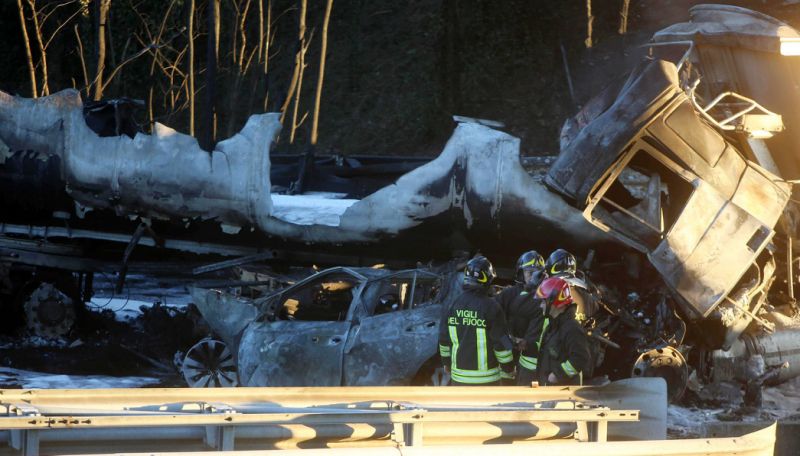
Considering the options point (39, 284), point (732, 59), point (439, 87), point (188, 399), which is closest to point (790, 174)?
point (732, 59)

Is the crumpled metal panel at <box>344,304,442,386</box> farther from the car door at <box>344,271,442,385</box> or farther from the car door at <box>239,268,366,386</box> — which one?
the car door at <box>239,268,366,386</box>

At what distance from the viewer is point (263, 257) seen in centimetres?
1471

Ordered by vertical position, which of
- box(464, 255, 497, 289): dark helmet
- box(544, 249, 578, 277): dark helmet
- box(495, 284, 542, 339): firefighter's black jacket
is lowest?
box(495, 284, 542, 339): firefighter's black jacket

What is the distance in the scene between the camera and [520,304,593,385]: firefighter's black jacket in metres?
8.48

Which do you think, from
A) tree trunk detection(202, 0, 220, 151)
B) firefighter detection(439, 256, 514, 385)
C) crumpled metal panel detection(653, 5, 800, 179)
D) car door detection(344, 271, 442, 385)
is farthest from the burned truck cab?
tree trunk detection(202, 0, 220, 151)

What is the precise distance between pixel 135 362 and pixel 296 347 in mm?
3506

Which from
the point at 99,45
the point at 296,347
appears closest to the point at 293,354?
the point at 296,347

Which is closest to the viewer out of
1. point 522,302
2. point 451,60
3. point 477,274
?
point 477,274

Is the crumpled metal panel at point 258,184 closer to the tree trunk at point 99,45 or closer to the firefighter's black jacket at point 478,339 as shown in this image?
the firefighter's black jacket at point 478,339

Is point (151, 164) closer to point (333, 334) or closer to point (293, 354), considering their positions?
point (293, 354)

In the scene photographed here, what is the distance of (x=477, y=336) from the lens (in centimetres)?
876

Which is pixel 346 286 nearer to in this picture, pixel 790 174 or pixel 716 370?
pixel 716 370

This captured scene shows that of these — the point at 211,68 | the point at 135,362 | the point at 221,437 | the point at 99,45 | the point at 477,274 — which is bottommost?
the point at 135,362

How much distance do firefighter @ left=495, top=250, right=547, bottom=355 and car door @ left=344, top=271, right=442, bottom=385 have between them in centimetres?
69
